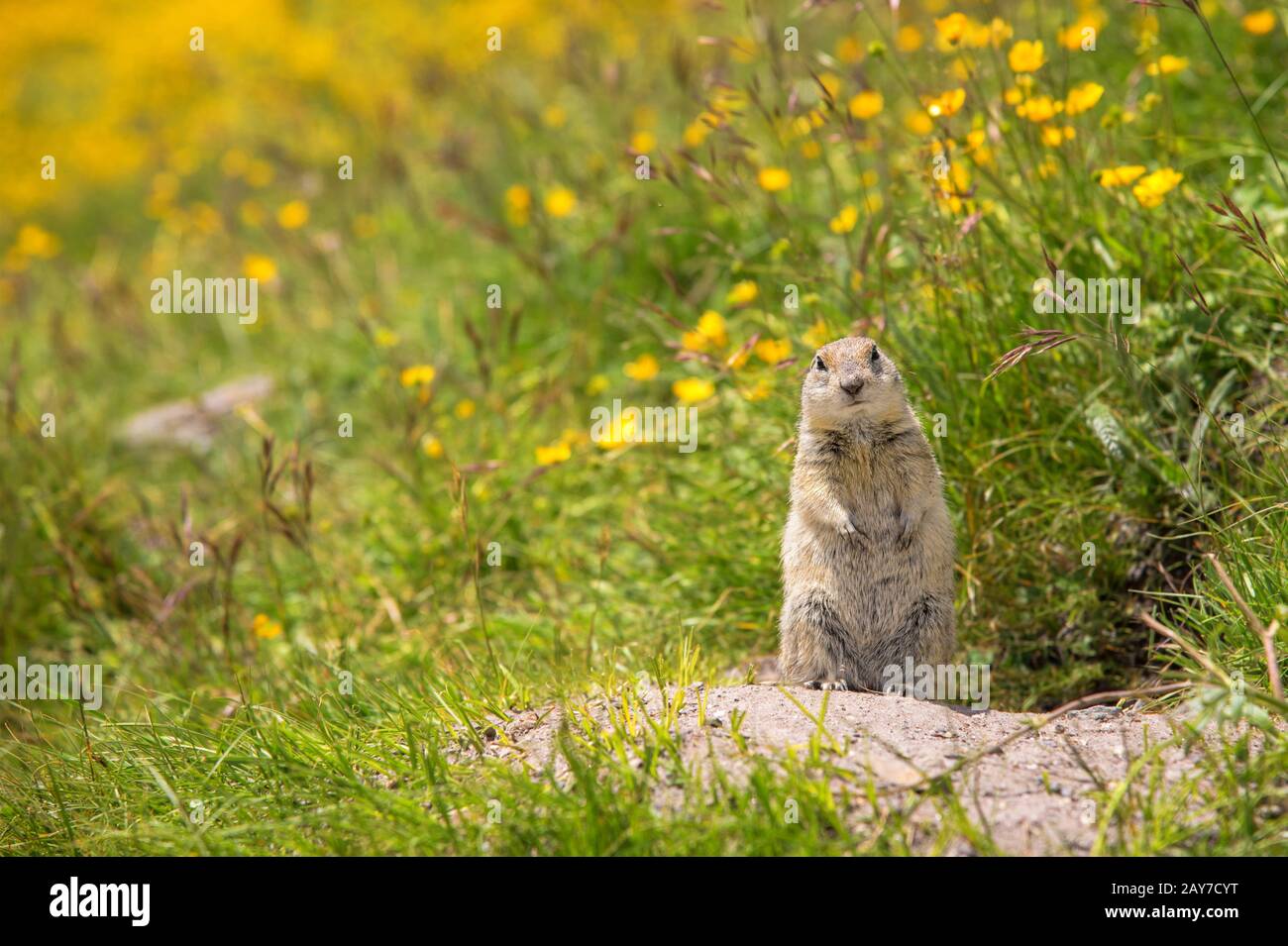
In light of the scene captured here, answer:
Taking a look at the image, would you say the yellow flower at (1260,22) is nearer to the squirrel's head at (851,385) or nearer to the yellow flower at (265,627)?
the squirrel's head at (851,385)

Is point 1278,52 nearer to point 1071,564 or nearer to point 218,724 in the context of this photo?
point 1071,564

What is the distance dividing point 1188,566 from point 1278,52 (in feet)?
9.83

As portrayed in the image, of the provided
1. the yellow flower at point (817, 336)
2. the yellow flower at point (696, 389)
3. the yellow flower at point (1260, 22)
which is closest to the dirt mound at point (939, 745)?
the yellow flower at point (696, 389)

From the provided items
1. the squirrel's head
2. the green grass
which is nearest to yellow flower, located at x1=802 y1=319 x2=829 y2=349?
the green grass

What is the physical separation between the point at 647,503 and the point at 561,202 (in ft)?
7.54

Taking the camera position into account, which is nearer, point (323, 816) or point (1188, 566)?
point (323, 816)

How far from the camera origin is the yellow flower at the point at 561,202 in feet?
22.7

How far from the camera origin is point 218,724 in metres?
4.30

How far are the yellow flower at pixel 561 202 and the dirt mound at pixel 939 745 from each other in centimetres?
386

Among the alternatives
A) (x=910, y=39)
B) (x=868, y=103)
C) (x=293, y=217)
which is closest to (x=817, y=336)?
(x=868, y=103)

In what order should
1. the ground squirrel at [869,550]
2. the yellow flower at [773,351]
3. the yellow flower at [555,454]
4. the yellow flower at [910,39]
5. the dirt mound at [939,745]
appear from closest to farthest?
the dirt mound at [939,745]
the ground squirrel at [869,550]
the yellow flower at [773,351]
the yellow flower at [555,454]
the yellow flower at [910,39]

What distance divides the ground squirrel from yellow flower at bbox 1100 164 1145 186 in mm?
1180
